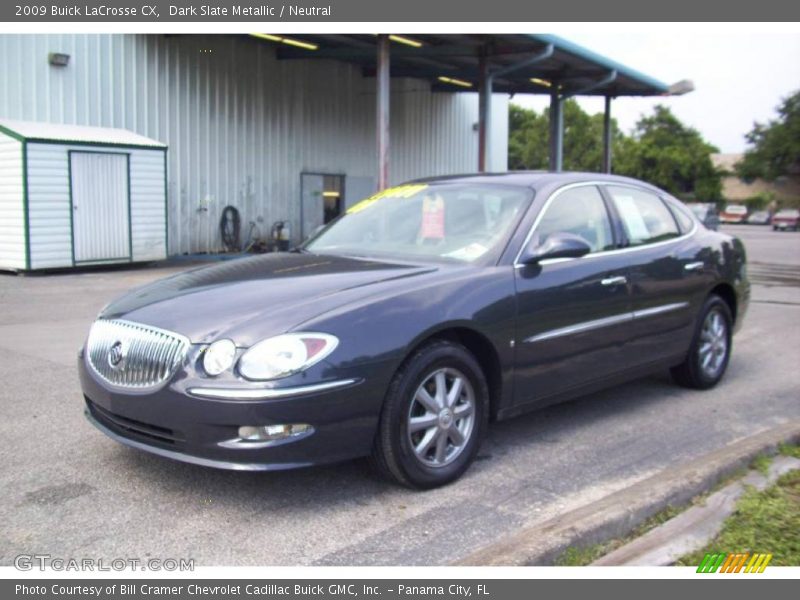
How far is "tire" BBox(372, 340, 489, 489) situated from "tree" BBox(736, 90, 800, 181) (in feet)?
220

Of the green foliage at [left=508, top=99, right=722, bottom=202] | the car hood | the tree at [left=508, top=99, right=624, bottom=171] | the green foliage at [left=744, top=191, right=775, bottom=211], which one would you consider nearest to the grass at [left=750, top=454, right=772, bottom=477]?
the car hood

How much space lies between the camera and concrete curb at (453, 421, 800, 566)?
308cm

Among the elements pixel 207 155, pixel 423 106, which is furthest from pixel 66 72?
pixel 423 106

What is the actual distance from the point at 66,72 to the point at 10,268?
166 inches

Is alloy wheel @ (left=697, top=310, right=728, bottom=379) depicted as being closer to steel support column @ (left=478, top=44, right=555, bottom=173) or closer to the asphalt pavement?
the asphalt pavement

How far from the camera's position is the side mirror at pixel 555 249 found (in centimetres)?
437

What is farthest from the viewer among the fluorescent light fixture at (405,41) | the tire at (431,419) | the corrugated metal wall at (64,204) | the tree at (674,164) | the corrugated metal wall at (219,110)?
the tree at (674,164)

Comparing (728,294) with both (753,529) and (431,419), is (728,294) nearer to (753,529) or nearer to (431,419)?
(753,529)

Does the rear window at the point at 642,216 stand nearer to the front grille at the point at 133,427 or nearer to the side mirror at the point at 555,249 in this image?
the side mirror at the point at 555,249

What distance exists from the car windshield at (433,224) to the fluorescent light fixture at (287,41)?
13.5 m

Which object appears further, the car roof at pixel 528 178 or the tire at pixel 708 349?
the tire at pixel 708 349

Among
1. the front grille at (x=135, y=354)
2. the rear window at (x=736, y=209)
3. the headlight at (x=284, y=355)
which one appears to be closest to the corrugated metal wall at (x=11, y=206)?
the front grille at (x=135, y=354)

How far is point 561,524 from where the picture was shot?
333 centimetres

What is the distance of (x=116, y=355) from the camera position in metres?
3.77
